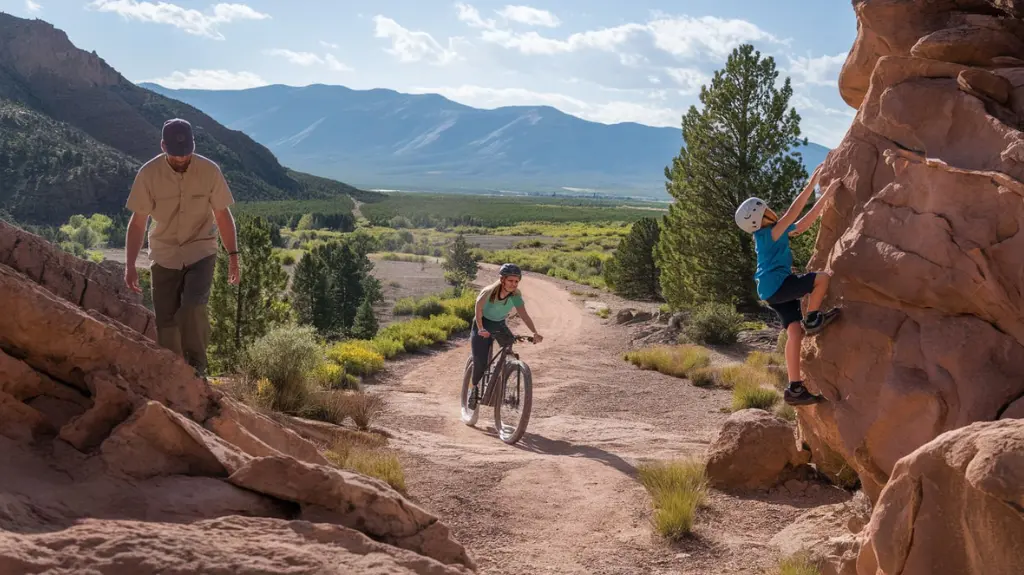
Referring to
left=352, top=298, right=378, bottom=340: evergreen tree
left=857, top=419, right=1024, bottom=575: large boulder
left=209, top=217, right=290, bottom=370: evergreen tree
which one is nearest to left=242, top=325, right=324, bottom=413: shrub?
left=209, top=217, right=290, bottom=370: evergreen tree

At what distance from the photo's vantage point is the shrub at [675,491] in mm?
6656

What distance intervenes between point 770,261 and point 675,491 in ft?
7.14

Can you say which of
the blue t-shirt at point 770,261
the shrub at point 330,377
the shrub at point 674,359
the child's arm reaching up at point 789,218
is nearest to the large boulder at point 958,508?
the blue t-shirt at point 770,261

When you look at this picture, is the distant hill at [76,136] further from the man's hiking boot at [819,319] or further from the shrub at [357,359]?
the man's hiking boot at [819,319]

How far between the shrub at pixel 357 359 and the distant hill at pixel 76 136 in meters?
49.1

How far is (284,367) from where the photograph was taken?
35.6 feet

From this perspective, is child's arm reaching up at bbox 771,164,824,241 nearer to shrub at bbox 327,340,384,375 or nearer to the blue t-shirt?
the blue t-shirt

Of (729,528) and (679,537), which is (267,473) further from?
(729,528)

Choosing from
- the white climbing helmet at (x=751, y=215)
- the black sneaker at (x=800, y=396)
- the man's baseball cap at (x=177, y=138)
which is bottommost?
the black sneaker at (x=800, y=396)

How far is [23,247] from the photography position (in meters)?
5.04

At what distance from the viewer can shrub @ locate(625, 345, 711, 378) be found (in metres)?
17.7

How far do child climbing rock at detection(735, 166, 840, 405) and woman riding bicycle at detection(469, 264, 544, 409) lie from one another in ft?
11.9

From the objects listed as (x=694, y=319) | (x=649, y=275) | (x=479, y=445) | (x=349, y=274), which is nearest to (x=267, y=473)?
(x=479, y=445)

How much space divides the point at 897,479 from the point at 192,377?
3975 mm
